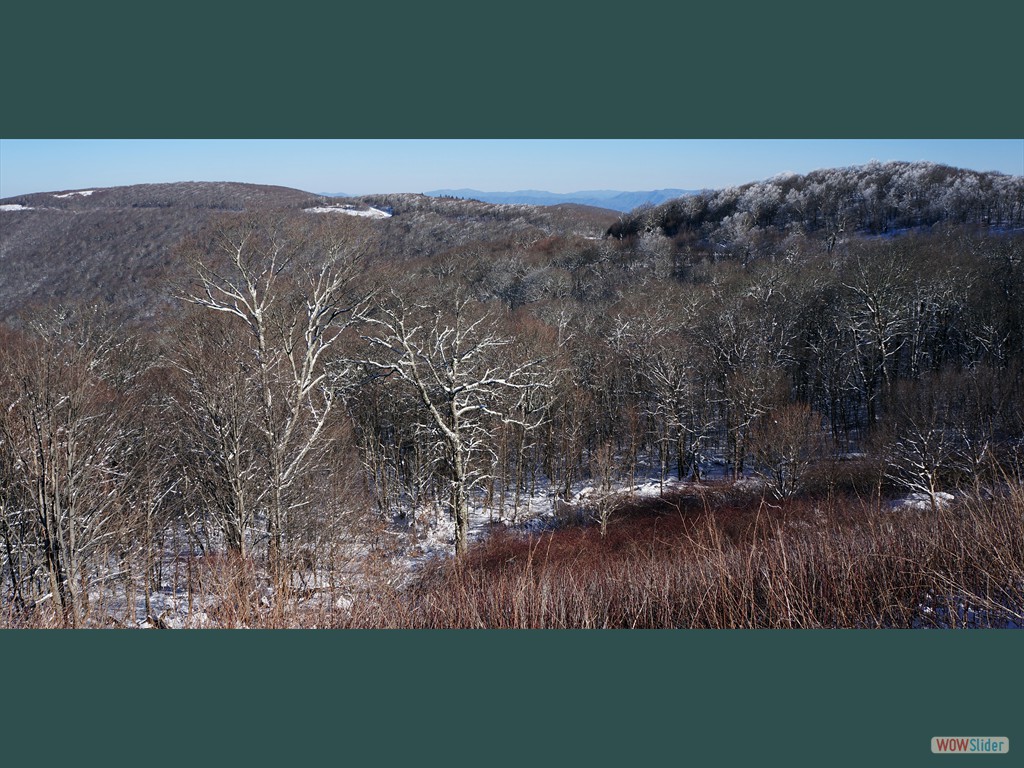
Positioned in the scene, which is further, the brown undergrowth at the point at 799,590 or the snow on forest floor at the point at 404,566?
the snow on forest floor at the point at 404,566

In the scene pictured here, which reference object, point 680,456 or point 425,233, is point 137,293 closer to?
point 425,233

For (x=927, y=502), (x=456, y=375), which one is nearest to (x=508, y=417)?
(x=456, y=375)

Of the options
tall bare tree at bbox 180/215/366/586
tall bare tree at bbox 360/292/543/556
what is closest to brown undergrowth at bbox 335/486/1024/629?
tall bare tree at bbox 180/215/366/586

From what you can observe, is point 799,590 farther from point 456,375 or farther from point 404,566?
point 456,375

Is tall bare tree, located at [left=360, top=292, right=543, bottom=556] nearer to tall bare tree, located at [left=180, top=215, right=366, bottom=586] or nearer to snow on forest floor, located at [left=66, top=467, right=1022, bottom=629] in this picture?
tall bare tree, located at [left=180, top=215, right=366, bottom=586]

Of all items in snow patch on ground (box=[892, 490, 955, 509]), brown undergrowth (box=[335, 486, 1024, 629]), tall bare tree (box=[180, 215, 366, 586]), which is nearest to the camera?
brown undergrowth (box=[335, 486, 1024, 629])

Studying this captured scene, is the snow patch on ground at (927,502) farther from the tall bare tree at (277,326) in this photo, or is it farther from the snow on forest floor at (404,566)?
the tall bare tree at (277,326)

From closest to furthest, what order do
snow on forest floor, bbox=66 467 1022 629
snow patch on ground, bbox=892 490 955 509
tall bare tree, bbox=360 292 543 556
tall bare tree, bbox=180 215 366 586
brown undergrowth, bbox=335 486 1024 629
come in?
brown undergrowth, bbox=335 486 1024 629, snow on forest floor, bbox=66 467 1022 629, snow patch on ground, bbox=892 490 955 509, tall bare tree, bbox=180 215 366 586, tall bare tree, bbox=360 292 543 556

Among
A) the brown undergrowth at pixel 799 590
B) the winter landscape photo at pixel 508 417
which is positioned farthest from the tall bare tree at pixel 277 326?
the brown undergrowth at pixel 799 590

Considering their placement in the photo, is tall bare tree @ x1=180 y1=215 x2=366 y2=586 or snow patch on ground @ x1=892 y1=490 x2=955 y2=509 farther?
tall bare tree @ x1=180 y1=215 x2=366 y2=586

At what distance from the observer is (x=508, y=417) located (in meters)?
21.7

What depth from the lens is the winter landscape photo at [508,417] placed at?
4.59 meters

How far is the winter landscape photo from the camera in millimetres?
4586

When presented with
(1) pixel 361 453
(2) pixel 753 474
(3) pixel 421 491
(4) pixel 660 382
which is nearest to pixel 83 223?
(1) pixel 361 453
